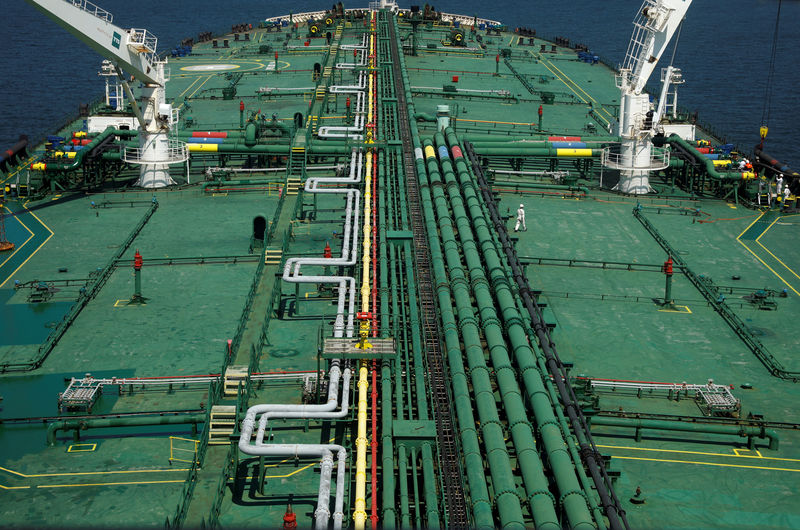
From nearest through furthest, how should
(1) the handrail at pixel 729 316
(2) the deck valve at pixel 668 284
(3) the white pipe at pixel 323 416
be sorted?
(3) the white pipe at pixel 323 416 < (1) the handrail at pixel 729 316 < (2) the deck valve at pixel 668 284

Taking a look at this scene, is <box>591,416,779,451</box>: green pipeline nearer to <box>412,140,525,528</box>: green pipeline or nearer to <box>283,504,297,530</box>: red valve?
<box>412,140,525,528</box>: green pipeline

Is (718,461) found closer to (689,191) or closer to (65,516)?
(65,516)

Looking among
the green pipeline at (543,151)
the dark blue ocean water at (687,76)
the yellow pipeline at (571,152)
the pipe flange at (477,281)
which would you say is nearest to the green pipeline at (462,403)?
the pipe flange at (477,281)

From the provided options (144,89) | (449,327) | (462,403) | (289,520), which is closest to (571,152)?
(144,89)

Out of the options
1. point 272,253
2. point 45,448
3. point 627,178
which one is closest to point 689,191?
point 627,178

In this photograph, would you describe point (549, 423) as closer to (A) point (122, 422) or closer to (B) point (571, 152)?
(A) point (122, 422)

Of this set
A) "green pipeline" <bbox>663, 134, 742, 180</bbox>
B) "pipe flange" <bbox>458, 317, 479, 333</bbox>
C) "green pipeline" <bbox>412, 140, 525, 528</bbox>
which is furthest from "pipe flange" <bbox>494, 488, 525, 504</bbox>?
"green pipeline" <bbox>663, 134, 742, 180</bbox>

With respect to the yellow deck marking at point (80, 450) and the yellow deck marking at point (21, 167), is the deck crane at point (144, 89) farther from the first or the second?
the yellow deck marking at point (80, 450)
